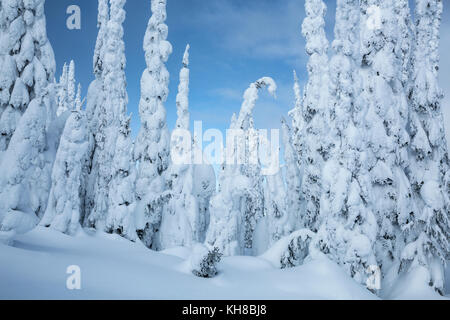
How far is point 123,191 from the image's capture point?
17328 millimetres

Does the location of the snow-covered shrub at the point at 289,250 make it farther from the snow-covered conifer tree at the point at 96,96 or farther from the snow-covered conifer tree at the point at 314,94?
the snow-covered conifer tree at the point at 96,96

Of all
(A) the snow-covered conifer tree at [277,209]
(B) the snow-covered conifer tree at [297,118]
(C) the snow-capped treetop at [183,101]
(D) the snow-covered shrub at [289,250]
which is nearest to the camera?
(D) the snow-covered shrub at [289,250]

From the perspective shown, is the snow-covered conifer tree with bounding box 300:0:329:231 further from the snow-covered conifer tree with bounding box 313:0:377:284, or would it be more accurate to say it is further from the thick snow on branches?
the snow-covered conifer tree with bounding box 313:0:377:284

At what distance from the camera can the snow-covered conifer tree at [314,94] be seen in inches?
704

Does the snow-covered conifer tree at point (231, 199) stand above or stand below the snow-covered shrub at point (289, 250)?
above

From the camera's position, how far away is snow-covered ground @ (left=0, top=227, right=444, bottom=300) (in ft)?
18.9

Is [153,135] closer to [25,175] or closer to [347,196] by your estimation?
[25,175]

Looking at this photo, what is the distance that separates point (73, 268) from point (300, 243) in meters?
9.26

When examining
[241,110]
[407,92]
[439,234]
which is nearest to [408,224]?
[439,234]

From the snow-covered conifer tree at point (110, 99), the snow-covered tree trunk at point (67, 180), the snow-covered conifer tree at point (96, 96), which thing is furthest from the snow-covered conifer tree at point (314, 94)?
the snow-covered conifer tree at point (96, 96)

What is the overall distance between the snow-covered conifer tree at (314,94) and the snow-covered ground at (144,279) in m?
8.50

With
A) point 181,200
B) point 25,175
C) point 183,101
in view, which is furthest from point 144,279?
point 183,101

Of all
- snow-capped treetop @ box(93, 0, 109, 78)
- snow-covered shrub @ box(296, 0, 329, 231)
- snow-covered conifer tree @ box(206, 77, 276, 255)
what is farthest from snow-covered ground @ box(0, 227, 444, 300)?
snow-capped treetop @ box(93, 0, 109, 78)

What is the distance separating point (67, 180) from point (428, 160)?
1601 cm
